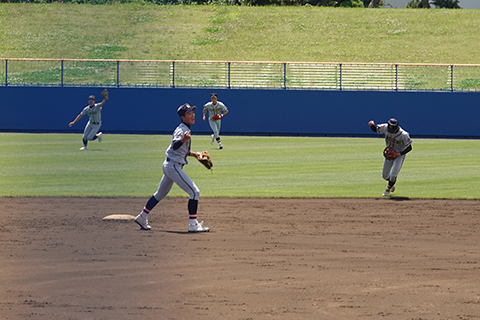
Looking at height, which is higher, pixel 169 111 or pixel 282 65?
pixel 282 65

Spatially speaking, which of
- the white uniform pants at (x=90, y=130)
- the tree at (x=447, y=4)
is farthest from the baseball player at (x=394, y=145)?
the tree at (x=447, y=4)

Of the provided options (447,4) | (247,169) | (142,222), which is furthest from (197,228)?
(447,4)

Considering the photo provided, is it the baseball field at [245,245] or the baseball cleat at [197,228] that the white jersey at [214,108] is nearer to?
the baseball field at [245,245]

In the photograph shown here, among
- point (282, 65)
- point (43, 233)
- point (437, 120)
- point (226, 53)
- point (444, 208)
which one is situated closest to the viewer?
point (43, 233)

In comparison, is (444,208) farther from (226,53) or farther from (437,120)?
(226,53)

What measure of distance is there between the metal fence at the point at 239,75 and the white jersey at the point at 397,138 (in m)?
19.4

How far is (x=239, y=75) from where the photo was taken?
3541cm

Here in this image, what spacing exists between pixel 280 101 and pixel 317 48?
1067 cm

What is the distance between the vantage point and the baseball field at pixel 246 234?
6742 mm

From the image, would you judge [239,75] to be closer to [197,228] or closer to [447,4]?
[197,228]

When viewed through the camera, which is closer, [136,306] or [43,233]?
[136,306]

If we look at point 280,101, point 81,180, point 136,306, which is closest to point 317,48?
point 280,101

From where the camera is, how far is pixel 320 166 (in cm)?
1923

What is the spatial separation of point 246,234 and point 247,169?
8244 millimetres
